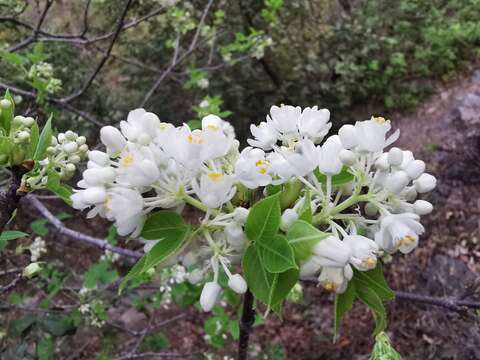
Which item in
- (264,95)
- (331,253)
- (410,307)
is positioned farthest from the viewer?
(264,95)

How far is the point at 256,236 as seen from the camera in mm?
976

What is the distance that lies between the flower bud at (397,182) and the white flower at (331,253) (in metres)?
0.19

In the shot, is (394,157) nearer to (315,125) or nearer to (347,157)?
(347,157)

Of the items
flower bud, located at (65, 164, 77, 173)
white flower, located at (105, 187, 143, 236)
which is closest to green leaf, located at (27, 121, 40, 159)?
flower bud, located at (65, 164, 77, 173)

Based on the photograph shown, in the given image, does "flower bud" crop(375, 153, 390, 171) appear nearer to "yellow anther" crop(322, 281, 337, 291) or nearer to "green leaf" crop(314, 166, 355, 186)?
"green leaf" crop(314, 166, 355, 186)

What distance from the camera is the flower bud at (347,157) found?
3.32 feet

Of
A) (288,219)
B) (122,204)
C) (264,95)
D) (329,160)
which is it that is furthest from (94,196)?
(264,95)

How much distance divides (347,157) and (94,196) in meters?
0.54

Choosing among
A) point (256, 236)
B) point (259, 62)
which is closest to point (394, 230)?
point (256, 236)

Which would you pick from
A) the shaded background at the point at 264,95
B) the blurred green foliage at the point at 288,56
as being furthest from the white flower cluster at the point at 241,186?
the blurred green foliage at the point at 288,56

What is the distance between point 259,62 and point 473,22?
411 centimetres

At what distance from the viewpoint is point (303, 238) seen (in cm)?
92

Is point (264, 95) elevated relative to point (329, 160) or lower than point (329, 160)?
lower

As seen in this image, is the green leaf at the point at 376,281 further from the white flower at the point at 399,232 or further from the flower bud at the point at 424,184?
the flower bud at the point at 424,184
